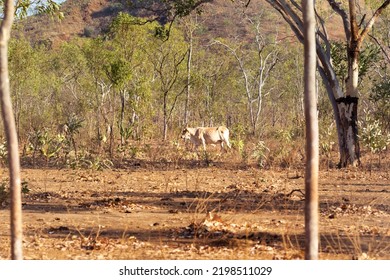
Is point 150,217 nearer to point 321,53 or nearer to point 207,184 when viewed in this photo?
point 207,184

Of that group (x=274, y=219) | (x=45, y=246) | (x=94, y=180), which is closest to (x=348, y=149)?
(x=94, y=180)

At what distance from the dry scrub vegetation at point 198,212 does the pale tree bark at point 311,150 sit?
108cm

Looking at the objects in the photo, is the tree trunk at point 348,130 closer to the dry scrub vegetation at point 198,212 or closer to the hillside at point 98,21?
the dry scrub vegetation at point 198,212

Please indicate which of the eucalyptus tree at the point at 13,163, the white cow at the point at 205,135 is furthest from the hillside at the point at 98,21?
the eucalyptus tree at the point at 13,163

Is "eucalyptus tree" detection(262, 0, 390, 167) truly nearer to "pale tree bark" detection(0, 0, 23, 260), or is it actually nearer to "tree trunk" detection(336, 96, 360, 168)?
"tree trunk" detection(336, 96, 360, 168)

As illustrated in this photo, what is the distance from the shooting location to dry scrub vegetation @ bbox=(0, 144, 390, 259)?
7.25m

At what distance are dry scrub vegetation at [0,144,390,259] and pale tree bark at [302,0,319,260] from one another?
1.08 m

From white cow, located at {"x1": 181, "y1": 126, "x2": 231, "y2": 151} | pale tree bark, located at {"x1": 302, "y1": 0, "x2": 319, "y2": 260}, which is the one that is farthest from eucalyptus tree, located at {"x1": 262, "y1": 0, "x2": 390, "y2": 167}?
pale tree bark, located at {"x1": 302, "y1": 0, "x2": 319, "y2": 260}

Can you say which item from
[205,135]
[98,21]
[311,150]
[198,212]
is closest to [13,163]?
[311,150]

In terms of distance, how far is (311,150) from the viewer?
17.1 ft

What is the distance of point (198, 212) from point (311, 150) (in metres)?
3.83

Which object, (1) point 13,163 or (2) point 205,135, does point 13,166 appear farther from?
(2) point 205,135

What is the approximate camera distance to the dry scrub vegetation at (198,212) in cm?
725

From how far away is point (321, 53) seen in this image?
15.3m
